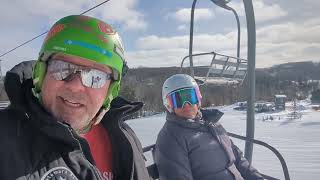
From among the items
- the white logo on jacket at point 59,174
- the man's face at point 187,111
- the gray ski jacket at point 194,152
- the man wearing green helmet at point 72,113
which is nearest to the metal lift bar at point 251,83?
the gray ski jacket at point 194,152

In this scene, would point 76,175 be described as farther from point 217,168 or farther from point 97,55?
point 217,168

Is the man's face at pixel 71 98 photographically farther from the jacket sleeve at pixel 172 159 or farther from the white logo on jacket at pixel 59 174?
the jacket sleeve at pixel 172 159

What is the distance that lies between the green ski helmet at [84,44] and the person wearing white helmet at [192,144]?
1841 millimetres

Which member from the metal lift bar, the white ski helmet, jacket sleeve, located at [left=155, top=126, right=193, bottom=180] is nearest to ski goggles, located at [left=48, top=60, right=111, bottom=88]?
jacket sleeve, located at [left=155, top=126, right=193, bottom=180]

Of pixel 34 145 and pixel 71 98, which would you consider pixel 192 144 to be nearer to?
pixel 71 98

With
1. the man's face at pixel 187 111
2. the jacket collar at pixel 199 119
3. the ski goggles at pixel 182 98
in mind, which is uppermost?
the ski goggles at pixel 182 98

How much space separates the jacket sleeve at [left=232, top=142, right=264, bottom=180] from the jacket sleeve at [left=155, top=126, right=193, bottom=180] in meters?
0.66

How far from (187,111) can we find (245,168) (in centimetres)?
78

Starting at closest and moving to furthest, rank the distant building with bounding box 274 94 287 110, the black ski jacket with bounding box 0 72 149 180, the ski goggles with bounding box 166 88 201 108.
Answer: the black ski jacket with bounding box 0 72 149 180, the ski goggles with bounding box 166 88 201 108, the distant building with bounding box 274 94 287 110

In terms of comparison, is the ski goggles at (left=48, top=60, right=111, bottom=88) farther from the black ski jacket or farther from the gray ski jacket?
→ the gray ski jacket

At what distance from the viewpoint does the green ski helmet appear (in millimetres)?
1464

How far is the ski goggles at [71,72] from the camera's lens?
4.72 ft

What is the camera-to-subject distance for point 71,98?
1.40 meters

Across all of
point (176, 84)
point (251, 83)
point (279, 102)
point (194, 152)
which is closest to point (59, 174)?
point (194, 152)
